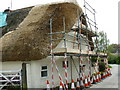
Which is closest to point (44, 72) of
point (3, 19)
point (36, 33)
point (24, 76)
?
point (24, 76)

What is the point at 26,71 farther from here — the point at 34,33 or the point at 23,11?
the point at 23,11

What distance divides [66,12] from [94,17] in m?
5.75

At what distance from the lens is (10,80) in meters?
10.7

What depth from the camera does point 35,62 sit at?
10.8 meters

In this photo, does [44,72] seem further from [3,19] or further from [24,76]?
[3,19]

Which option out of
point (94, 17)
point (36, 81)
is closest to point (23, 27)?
point (36, 81)

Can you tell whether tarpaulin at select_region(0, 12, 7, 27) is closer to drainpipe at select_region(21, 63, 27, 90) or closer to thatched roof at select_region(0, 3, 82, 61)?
thatched roof at select_region(0, 3, 82, 61)

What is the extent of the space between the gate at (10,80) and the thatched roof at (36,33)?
0.96 metres

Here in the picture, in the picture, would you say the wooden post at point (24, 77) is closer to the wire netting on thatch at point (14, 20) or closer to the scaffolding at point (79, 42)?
the scaffolding at point (79, 42)

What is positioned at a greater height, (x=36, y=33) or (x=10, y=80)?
(x=36, y=33)

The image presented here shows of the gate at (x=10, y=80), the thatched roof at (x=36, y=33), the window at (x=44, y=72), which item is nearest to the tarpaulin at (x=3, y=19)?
the thatched roof at (x=36, y=33)

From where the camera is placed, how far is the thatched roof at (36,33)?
34.7ft

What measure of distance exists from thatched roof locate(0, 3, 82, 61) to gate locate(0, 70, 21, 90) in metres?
0.96

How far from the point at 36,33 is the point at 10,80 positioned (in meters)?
3.25
